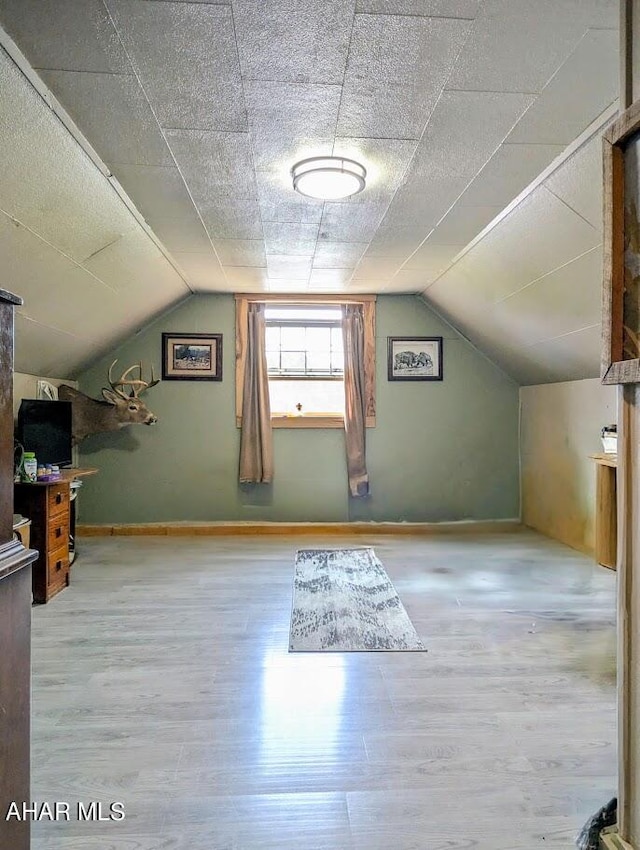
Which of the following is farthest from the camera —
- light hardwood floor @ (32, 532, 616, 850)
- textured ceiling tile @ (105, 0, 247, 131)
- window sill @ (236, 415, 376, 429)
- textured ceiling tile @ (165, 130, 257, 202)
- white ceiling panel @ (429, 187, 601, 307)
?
window sill @ (236, 415, 376, 429)

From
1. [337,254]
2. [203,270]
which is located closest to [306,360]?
[203,270]

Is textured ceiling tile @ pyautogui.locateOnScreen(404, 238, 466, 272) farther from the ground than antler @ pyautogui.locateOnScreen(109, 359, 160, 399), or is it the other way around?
textured ceiling tile @ pyautogui.locateOnScreen(404, 238, 466, 272)

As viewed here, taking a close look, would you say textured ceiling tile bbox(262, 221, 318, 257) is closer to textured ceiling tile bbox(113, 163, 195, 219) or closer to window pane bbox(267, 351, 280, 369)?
textured ceiling tile bbox(113, 163, 195, 219)

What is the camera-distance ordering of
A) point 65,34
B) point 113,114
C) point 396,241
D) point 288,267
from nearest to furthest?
point 65,34 < point 113,114 < point 396,241 < point 288,267

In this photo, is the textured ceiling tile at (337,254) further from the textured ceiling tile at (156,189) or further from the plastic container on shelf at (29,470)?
the plastic container on shelf at (29,470)

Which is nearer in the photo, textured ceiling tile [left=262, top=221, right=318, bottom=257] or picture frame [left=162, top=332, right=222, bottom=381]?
textured ceiling tile [left=262, top=221, right=318, bottom=257]

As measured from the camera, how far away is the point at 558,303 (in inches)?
146

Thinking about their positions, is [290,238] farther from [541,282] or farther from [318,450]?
[318,450]

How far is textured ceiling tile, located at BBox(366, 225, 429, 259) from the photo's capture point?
3.55 metres

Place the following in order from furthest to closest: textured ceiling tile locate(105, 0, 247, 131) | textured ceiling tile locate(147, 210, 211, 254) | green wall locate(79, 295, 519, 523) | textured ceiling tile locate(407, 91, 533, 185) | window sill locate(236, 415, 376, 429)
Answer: window sill locate(236, 415, 376, 429) → green wall locate(79, 295, 519, 523) → textured ceiling tile locate(147, 210, 211, 254) → textured ceiling tile locate(407, 91, 533, 185) → textured ceiling tile locate(105, 0, 247, 131)

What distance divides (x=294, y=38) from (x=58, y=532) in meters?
3.24

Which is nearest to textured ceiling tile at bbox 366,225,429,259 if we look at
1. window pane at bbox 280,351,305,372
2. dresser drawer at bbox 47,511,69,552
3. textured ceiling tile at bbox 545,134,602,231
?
textured ceiling tile at bbox 545,134,602,231

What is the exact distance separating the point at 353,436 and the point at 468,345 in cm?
161

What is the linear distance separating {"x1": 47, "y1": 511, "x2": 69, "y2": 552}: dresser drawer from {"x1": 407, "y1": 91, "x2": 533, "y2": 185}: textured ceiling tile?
3106 mm
